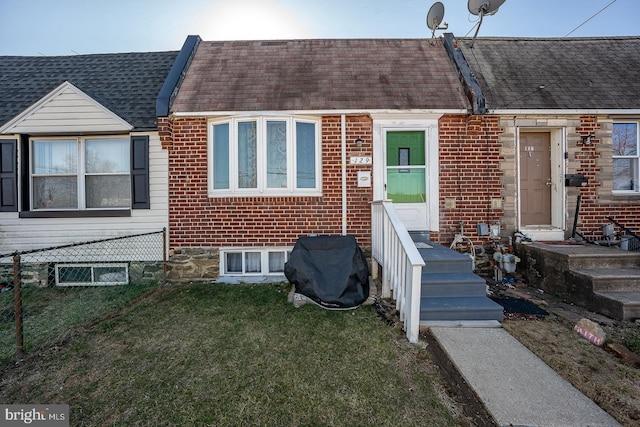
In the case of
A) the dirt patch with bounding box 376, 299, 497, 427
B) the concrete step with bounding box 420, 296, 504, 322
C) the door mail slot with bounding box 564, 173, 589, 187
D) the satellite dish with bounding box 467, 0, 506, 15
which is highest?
the satellite dish with bounding box 467, 0, 506, 15

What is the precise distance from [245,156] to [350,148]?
211 centimetres

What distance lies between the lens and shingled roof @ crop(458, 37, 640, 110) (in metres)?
5.43

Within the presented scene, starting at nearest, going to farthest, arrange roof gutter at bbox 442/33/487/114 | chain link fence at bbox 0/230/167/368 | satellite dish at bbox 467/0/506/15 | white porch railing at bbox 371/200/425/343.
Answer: white porch railing at bbox 371/200/425/343
chain link fence at bbox 0/230/167/368
roof gutter at bbox 442/33/487/114
satellite dish at bbox 467/0/506/15

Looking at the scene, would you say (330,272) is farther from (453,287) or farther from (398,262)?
(453,287)

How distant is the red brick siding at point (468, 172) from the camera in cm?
536

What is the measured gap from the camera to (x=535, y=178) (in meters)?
5.74

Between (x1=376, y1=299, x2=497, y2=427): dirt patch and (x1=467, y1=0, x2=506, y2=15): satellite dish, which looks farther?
(x1=467, y1=0, x2=506, y2=15): satellite dish

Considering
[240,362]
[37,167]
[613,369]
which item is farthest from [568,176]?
[37,167]

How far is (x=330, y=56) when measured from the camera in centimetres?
634

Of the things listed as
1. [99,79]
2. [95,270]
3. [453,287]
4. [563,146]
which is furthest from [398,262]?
[99,79]

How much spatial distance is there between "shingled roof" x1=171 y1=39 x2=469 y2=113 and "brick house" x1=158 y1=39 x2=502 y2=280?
0.15 ft

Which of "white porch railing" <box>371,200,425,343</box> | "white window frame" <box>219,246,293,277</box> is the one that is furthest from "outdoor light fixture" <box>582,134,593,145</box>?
"white window frame" <box>219,246,293,277</box>

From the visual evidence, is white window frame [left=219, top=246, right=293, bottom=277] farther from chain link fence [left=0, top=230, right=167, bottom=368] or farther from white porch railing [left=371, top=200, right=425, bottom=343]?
white porch railing [left=371, top=200, right=425, bottom=343]

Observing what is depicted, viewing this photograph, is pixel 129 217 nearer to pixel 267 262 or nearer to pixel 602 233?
pixel 267 262
